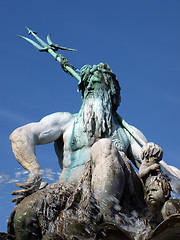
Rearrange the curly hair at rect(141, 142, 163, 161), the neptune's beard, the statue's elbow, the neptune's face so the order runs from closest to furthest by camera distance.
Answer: the curly hair at rect(141, 142, 163, 161)
the statue's elbow
the neptune's beard
the neptune's face

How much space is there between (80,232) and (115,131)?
2520 millimetres

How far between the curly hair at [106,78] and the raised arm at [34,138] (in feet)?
2.11

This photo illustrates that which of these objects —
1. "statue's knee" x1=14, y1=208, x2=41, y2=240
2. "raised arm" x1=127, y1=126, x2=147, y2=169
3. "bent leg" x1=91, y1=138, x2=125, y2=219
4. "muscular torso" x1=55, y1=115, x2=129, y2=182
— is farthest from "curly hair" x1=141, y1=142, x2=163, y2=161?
"raised arm" x1=127, y1=126, x2=147, y2=169

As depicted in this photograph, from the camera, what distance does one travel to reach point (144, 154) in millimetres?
5762

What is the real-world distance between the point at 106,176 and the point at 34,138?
198cm

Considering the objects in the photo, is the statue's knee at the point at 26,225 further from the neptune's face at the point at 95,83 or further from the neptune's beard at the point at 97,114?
the neptune's face at the point at 95,83

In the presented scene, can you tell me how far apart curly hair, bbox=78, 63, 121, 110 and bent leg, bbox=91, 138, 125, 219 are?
2.08 m

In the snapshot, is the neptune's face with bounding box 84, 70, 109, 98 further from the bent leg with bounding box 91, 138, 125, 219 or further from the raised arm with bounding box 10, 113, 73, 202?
the bent leg with bounding box 91, 138, 125, 219

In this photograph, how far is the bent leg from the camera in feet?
17.6

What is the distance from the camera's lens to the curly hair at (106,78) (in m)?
7.70

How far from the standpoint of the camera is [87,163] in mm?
5973

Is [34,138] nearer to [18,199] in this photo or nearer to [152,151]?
[18,199]

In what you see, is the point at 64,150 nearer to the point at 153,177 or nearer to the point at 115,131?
the point at 115,131

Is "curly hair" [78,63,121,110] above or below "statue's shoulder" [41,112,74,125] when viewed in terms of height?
above
